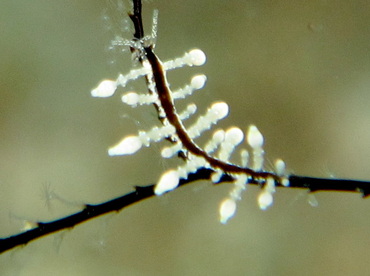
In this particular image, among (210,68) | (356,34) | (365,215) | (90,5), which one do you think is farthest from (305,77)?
(90,5)

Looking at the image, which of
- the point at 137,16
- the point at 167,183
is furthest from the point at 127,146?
the point at 137,16

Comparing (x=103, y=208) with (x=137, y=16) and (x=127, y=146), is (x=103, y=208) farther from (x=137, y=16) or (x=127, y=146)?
(x=137, y=16)

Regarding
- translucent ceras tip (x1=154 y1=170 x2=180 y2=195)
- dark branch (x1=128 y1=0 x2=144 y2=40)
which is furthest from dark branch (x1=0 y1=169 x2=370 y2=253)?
dark branch (x1=128 y1=0 x2=144 y2=40)

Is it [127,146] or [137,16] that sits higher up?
[137,16]

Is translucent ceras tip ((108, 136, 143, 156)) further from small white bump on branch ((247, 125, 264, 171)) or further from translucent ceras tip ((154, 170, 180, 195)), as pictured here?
small white bump on branch ((247, 125, 264, 171))

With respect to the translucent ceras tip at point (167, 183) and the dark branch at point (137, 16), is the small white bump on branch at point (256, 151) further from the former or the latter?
the dark branch at point (137, 16)

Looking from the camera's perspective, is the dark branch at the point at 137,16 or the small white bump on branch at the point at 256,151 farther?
the small white bump on branch at the point at 256,151

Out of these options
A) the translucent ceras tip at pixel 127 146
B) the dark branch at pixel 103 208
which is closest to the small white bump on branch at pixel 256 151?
the dark branch at pixel 103 208

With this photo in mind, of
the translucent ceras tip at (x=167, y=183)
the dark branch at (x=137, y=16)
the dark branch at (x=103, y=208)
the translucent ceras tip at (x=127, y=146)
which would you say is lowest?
the dark branch at (x=103, y=208)

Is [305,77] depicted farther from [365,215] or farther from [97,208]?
[97,208]

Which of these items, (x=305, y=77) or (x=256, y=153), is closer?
(x=256, y=153)

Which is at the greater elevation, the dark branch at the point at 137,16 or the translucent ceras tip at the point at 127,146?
the dark branch at the point at 137,16
